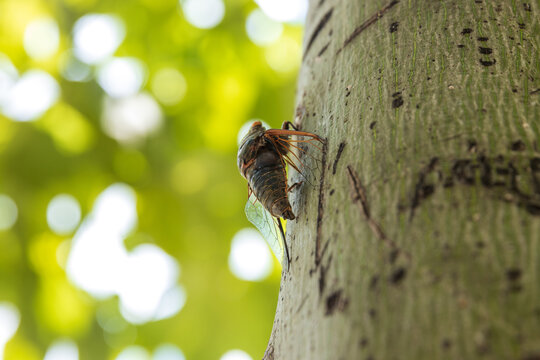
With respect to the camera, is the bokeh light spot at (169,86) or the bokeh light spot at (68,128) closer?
the bokeh light spot at (68,128)

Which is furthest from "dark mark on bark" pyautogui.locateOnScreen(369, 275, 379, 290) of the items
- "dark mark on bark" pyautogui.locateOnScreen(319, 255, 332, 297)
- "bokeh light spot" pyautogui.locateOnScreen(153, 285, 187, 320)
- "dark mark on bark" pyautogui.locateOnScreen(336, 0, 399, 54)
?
"bokeh light spot" pyautogui.locateOnScreen(153, 285, 187, 320)

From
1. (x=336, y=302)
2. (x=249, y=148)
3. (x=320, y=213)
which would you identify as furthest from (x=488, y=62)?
(x=249, y=148)

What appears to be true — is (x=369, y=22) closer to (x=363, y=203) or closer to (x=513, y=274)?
(x=363, y=203)

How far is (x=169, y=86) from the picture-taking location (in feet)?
10.4

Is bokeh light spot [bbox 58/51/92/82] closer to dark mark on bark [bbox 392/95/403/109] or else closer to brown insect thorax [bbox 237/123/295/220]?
brown insect thorax [bbox 237/123/295/220]

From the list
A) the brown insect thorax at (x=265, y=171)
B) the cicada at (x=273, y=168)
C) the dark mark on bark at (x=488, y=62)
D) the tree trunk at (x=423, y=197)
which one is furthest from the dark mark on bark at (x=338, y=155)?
the dark mark on bark at (x=488, y=62)

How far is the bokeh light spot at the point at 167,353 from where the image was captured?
2.71 meters

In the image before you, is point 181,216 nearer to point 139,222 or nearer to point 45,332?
point 139,222

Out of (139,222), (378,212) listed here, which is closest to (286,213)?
(378,212)

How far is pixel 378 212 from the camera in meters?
0.75

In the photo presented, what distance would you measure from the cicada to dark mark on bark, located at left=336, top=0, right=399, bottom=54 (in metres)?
0.26

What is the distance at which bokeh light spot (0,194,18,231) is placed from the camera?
2.67 meters

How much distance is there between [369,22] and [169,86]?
2.30 metres

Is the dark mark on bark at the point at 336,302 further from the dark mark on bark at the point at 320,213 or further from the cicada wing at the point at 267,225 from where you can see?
the cicada wing at the point at 267,225
